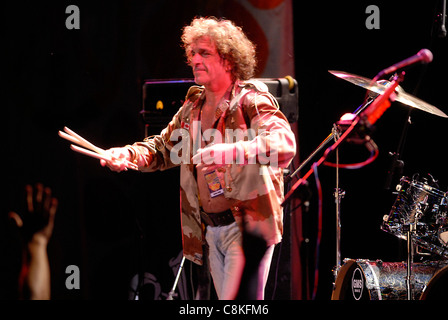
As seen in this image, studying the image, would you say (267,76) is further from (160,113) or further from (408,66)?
(408,66)

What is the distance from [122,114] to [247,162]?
276cm

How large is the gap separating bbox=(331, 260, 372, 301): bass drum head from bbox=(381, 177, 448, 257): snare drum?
1.42 ft

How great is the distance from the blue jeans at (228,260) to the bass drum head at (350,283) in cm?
156

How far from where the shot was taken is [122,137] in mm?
4746

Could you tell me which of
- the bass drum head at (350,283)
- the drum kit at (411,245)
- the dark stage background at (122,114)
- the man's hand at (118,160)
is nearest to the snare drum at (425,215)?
the drum kit at (411,245)

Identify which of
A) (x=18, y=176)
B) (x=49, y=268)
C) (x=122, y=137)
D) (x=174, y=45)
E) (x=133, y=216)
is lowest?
(x=49, y=268)

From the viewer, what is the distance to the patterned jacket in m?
2.28

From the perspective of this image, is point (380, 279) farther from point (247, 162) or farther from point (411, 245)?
point (247, 162)

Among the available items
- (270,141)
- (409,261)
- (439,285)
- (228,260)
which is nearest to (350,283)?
(409,261)

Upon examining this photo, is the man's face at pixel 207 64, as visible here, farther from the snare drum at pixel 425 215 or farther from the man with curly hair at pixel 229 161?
the snare drum at pixel 425 215

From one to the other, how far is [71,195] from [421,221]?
298cm

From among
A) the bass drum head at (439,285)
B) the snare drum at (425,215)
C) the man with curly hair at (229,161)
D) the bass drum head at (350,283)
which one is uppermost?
the man with curly hair at (229,161)

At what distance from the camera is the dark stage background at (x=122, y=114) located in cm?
445
